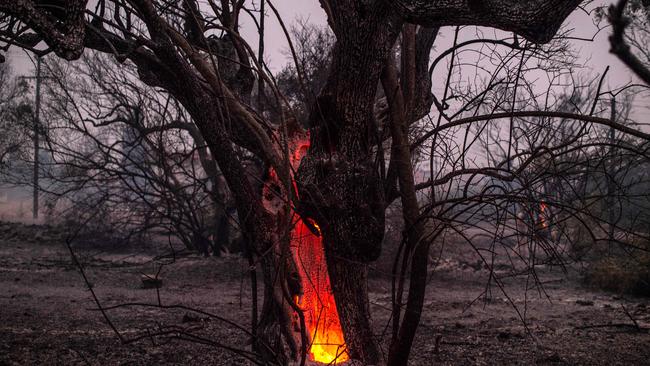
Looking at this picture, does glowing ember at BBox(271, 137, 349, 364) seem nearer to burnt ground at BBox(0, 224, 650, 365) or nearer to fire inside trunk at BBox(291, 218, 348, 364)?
fire inside trunk at BBox(291, 218, 348, 364)

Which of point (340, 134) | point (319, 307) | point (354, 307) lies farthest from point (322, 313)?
point (340, 134)

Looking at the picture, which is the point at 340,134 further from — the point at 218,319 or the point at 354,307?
the point at 218,319

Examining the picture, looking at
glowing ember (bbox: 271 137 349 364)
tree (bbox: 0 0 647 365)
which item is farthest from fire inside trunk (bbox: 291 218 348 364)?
tree (bbox: 0 0 647 365)

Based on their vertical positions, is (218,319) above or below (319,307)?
below

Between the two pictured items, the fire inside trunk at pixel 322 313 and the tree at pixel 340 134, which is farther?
the fire inside trunk at pixel 322 313

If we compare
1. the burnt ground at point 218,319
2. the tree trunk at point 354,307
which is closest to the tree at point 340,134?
the tree trunk at point 354,307

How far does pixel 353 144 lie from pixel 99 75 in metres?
11.1

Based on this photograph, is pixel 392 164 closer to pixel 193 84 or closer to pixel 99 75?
pixel 193 84

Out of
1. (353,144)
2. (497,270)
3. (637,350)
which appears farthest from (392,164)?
(497,270)

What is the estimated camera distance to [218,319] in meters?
6.06

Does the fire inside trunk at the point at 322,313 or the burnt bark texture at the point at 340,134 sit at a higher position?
the burnt bark texture at the point at 340,134

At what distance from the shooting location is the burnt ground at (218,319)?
15.9 ft

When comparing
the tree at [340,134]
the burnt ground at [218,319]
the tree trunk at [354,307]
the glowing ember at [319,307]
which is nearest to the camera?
the tree at [340,134]

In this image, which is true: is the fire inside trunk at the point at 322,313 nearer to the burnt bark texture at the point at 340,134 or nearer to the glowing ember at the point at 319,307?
the glowing ember at the point at 319,307
